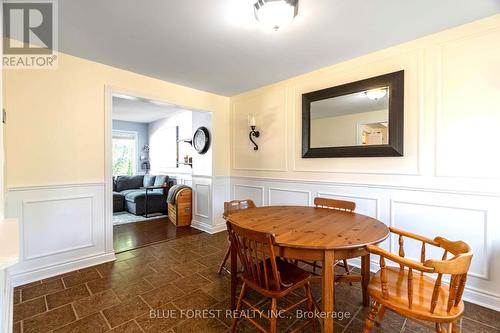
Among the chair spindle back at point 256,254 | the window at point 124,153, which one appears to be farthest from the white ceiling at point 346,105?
the window at point 124,153

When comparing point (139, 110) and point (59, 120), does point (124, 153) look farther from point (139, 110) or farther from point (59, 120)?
point (59, 120)

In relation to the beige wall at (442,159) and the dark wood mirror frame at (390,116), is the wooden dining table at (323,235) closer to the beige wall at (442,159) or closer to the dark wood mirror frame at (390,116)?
the beige wall at (442,159)

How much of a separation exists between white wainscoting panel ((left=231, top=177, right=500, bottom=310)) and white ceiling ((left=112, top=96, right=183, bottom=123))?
364 centimetres

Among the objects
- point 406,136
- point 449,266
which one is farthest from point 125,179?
point 449,266

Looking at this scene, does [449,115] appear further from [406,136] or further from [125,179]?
[125,179]

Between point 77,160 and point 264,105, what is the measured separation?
8.42 ft

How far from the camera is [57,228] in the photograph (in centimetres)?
254

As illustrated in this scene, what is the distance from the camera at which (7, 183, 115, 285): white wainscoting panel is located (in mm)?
2338

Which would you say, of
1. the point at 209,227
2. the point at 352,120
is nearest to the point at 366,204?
the point at 352,120

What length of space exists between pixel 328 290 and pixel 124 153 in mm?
6862

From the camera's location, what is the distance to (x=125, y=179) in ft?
20.1

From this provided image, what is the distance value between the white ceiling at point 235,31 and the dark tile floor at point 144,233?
7.92 ft

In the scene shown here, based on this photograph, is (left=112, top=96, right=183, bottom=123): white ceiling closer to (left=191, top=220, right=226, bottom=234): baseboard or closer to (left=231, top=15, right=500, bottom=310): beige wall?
(left=191, top=220, right=226, bottom=234): baseboard

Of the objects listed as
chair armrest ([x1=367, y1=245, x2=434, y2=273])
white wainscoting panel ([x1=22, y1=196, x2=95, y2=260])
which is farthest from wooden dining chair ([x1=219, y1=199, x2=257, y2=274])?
white wainscoting panel ([x1=22, y1=196, x2=95, y2=260])
